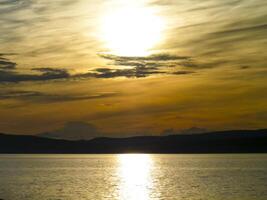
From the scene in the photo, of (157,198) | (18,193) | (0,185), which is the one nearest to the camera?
(157,198)

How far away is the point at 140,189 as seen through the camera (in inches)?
4124

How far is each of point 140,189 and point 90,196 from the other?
1612cm

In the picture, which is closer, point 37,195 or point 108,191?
point 37,195

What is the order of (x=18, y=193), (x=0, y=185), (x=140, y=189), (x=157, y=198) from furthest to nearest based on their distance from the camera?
1. (x=0, y=185)
2. (x=140, y=189)
3. (x=18, y=193)
4. (x=157, y=198)

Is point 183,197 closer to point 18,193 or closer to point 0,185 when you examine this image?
point 18,193

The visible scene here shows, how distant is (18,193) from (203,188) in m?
32.6

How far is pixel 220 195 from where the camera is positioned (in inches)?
3610

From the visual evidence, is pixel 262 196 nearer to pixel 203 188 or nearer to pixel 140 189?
pixel 203 188

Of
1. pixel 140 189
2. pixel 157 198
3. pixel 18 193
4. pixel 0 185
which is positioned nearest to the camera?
pixel 157 198

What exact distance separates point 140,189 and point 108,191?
7.69m

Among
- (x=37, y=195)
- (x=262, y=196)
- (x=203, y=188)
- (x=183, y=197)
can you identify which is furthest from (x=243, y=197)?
(x=37, y=195)

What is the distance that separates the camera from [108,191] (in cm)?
9931

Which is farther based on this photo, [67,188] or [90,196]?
[67,188]

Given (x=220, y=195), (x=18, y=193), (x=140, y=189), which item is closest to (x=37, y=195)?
(x=18, y=193)
